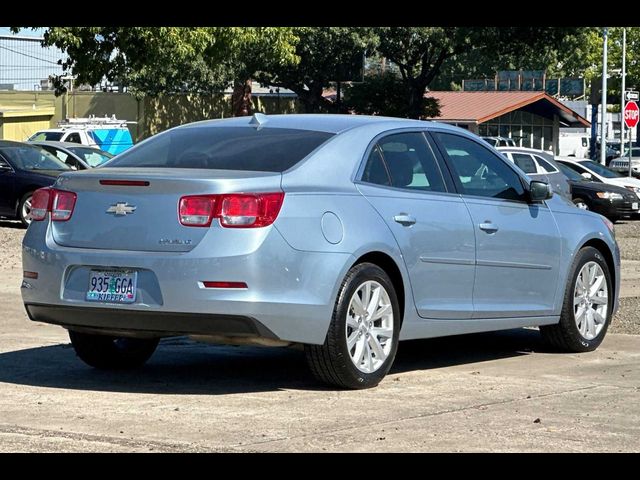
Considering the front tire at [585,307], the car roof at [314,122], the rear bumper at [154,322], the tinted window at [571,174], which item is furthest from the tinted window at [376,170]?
the tinted window at [571,174]

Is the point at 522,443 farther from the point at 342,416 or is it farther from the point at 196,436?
the point at 196,436

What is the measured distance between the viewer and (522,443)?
20.0ft

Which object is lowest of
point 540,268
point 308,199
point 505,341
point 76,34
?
point 505,341

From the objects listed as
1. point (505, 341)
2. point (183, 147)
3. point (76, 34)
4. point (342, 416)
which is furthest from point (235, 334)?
point (76, 34)

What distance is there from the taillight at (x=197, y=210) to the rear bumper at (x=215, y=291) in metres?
0.11

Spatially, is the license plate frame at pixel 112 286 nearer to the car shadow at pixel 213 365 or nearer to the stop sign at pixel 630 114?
the car shadow at pixel 213 365

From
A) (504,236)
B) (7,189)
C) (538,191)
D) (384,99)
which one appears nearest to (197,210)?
(504,236)

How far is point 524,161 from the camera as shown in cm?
2603

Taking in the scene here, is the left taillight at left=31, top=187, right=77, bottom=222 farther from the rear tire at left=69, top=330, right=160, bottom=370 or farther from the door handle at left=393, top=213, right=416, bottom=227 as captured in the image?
the door handle at left=393, top=213, right=416, bottom=227

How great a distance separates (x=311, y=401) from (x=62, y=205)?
6.03 ft

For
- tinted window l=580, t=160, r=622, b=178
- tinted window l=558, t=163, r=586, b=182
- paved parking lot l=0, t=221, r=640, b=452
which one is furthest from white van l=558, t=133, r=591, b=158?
paved parking lot l=0, t=221, r=640, b=452

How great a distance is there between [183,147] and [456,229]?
70.0 inches

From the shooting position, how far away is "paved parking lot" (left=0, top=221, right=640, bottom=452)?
242 inches

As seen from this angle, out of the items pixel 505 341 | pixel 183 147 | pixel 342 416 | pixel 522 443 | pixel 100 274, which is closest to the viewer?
pixel 522 443
